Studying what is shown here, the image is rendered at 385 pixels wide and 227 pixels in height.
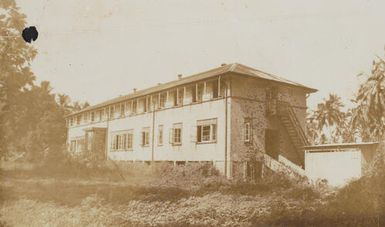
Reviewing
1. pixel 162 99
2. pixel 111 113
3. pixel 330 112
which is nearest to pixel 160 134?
pixel 162 99

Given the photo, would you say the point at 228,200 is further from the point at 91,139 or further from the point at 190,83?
the point at 91,139

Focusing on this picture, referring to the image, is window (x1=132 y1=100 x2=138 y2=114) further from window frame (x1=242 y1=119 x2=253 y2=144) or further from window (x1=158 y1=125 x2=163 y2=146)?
window frame (x1=242 y1=119 x2=253 y2=144)

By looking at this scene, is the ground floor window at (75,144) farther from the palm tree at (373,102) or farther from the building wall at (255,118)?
the palm tree at (373,102)

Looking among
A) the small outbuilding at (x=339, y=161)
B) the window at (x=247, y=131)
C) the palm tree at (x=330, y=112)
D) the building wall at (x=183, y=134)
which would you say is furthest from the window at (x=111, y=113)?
the palm tree at (x=330, y=112)

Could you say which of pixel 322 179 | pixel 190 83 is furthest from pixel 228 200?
pixel 190 83

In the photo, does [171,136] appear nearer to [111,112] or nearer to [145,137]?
[145,137]

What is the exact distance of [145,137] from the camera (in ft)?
97.3

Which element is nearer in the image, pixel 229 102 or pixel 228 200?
pixel 228 200

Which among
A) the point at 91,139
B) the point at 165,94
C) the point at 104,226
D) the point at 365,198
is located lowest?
the point at 104,226

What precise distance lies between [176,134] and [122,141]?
28.3ft

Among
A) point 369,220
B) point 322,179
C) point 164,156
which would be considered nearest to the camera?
point 369,220

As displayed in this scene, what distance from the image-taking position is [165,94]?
92.3ft

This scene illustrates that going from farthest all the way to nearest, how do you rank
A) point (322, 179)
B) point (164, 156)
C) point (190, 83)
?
1. point (164, 156)
2. point (190, 83)
3. point (322, 179)

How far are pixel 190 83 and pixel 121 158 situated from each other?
11909mm
